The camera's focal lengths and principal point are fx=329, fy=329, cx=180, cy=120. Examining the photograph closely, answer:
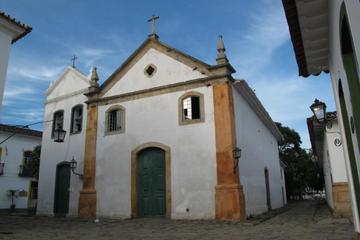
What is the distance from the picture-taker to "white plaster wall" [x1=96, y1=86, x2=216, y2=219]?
12.8 m

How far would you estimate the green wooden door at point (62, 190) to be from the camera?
16.5 meters

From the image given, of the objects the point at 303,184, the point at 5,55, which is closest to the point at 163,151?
the point at 5,55

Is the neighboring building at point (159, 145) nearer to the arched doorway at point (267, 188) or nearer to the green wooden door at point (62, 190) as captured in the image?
the green wooden door at point (62, 190)

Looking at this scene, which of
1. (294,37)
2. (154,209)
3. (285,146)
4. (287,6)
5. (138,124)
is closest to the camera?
(287,6)

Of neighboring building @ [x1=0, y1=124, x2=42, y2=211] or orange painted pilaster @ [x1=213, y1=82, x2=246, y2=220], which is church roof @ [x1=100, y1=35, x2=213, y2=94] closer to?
orange painted pilaster @ [x1=213, y1=82, x2=246, y2=220]

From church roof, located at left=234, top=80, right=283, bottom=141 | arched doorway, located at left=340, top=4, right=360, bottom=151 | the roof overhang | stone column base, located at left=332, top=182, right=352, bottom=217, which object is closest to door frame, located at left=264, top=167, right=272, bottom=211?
church roof, located at left=234, top=80, right=283, bottom=141

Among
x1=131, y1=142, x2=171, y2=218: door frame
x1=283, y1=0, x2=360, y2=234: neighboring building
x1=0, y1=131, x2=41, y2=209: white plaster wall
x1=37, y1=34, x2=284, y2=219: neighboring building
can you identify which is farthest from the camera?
x1=0, y1=131, x2=41, y2=209: white plaster wall

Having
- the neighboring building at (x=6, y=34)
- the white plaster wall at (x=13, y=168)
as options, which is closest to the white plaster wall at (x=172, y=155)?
the neighboring building at (x=6, y=34)

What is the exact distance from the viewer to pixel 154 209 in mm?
13641

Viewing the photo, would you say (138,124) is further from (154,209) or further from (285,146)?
(285,146)

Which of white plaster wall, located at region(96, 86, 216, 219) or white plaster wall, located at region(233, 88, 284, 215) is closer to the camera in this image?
white plaster wall, located at region(96, 86, 216, 219)

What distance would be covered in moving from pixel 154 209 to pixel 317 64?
31.2ft

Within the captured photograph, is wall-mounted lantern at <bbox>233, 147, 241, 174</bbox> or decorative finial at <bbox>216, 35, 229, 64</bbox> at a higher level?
decorative finial at <bbox>216, 35, 229, 64</bbox>

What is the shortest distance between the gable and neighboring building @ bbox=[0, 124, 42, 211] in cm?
832
